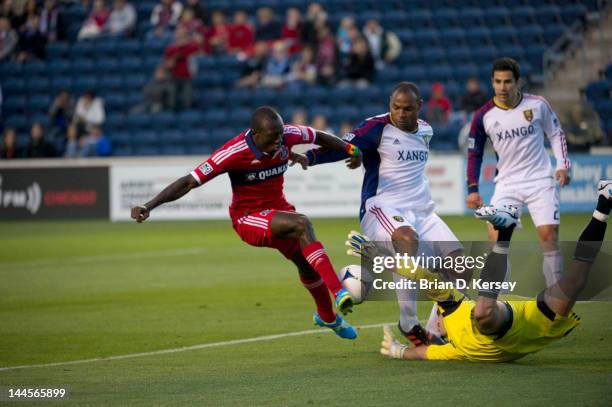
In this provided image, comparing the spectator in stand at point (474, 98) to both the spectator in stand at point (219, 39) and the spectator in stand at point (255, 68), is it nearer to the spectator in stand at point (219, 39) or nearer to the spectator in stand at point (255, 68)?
the spectator in stand at point (255, 68)

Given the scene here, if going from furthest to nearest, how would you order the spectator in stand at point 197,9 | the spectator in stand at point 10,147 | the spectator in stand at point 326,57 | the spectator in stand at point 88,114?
the spectator in stand at point 197,9
the spectator in stand at point 88,114
the spectator in stand at point 326,57
the spectator in stand at point 10,147

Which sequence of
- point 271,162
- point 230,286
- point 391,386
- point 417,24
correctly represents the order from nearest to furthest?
point 391,386
point 271,162
point 230,286
point 417,24

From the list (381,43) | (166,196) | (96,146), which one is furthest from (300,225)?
(381,43)

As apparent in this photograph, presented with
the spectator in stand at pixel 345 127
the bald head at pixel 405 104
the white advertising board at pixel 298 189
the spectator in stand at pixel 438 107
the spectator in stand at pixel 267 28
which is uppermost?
the bald head at pixel 405 104

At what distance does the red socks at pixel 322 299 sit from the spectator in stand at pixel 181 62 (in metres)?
17.1

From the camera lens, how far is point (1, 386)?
6.94 meters

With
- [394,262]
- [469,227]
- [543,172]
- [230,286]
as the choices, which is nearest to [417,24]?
[469,227]

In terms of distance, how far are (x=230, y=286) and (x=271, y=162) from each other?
4.72m

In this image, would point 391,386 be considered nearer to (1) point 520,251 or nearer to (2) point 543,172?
(2) point 543,172

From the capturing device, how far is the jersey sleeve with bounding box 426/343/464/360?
743 centimetres

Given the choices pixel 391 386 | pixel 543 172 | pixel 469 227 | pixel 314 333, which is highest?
pixel 543 172

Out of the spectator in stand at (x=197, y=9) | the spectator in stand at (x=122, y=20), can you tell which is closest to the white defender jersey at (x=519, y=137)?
the spectator in stand at (x=197, y=9)

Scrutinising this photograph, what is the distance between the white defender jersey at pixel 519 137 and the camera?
9.69m

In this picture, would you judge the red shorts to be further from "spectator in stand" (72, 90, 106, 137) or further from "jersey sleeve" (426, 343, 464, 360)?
"spectator in stand" (72, 90, 106, 137)
